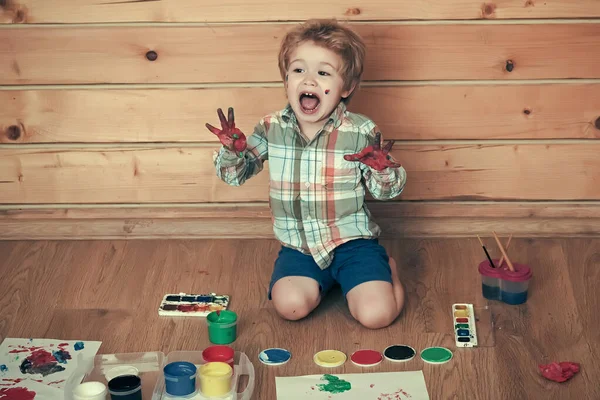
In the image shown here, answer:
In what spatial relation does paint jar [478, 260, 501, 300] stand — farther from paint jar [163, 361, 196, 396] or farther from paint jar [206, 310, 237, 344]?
paint jar [163, 361, 196, 396]

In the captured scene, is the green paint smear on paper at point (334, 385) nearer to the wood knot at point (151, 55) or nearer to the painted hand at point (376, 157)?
the painted hand at point (376, 157)

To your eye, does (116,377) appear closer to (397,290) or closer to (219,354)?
(219,354)

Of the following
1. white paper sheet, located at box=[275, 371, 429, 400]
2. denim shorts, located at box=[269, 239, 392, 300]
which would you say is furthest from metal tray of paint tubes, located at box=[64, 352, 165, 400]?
denim shorts, located at box=[269, 239, 392, 300]

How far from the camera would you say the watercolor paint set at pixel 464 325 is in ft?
6.03

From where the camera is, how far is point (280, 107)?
2254 millimetres

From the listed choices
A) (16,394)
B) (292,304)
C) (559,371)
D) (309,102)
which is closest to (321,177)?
(309,102)

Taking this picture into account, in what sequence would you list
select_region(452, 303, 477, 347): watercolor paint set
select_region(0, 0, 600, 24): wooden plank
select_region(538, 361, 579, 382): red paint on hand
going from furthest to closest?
select_region(0, 0, 600, 24): wooden plank, select_region(452, 303, 477, 347): watercolor paint set, select_region(538, 361, 579, 382): red paint on hand

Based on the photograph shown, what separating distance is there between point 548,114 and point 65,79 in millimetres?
1182

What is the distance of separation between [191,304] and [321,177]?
1.30ft

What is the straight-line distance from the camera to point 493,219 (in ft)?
7.75

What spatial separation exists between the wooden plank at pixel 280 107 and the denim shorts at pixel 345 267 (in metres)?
0.39

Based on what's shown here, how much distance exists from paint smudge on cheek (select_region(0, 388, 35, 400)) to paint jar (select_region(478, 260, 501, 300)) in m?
0.97

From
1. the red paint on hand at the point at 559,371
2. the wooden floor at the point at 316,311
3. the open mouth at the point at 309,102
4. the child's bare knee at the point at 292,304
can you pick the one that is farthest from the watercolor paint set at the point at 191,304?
the red paint on hand at the point at 559,371

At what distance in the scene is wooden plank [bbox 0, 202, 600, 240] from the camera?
235 centimetres
